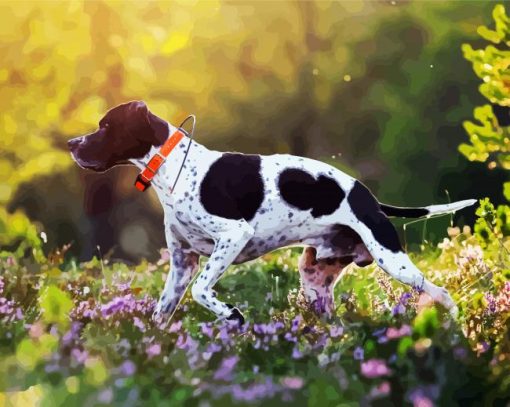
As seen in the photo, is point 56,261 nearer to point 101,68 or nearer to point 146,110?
point 101,68

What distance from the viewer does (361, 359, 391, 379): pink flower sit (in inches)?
156

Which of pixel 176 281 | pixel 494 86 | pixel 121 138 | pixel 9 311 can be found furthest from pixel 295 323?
pixel 494 86

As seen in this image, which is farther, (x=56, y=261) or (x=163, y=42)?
(x=163, y=42)

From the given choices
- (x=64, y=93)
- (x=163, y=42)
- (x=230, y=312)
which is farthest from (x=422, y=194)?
(x=230, y=312)

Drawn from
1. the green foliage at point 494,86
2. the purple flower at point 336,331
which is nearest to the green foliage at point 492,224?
the green foliage at point 494,86

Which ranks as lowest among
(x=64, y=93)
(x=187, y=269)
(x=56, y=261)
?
(x=56, y=261)

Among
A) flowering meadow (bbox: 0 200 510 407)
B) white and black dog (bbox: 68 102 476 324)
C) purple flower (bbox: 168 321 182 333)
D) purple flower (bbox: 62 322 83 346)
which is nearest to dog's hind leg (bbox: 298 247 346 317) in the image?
flowering meadow (bbox: 0 200 510 407)

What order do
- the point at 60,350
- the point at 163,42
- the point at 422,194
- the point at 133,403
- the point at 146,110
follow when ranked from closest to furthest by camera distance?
the point at 133,403, the point at 60,350, the point at 146,110, the point at 163,42, the point at 422,194

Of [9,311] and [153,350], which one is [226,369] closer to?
[153,350]

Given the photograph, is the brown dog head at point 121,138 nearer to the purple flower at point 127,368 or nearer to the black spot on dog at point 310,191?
the black spot on dog at point 310,191

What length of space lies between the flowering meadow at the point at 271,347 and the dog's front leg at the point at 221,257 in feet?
0.37

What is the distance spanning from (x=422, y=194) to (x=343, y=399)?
5012 mm

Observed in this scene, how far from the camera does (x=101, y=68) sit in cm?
799

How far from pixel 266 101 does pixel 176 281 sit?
13.7 ft
